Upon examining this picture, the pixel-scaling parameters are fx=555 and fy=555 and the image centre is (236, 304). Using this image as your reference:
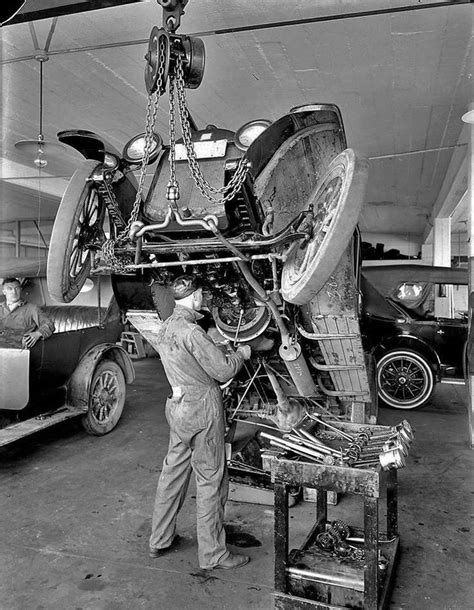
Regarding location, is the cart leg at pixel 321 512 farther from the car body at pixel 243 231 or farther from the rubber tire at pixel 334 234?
the rubber tire at pixel 334 234

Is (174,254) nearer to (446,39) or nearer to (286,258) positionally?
(286,258)

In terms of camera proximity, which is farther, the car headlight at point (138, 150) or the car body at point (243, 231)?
the car headlight at point (138, 150)

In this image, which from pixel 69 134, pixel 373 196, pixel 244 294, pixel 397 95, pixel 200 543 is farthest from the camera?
pixel 373 196

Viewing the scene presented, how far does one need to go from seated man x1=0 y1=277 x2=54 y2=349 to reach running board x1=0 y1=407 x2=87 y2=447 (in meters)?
0.68

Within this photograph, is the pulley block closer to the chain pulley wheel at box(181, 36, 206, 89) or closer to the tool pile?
the chain pulley wheel at box(181, 36, 206, 89)

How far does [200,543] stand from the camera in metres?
3.06

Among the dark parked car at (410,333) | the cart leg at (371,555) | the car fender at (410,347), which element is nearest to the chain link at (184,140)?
the cart leg at (371,555)

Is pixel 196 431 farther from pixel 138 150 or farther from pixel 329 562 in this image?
pixel 138 150

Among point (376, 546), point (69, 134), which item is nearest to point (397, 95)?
point (69, 134)

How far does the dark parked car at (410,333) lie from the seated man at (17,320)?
391 cm

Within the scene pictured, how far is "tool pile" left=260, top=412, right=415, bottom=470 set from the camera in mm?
2648

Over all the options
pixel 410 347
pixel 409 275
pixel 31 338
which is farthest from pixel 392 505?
pixel 409 275

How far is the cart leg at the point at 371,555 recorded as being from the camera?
2457 mm

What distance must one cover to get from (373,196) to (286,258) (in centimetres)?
942
